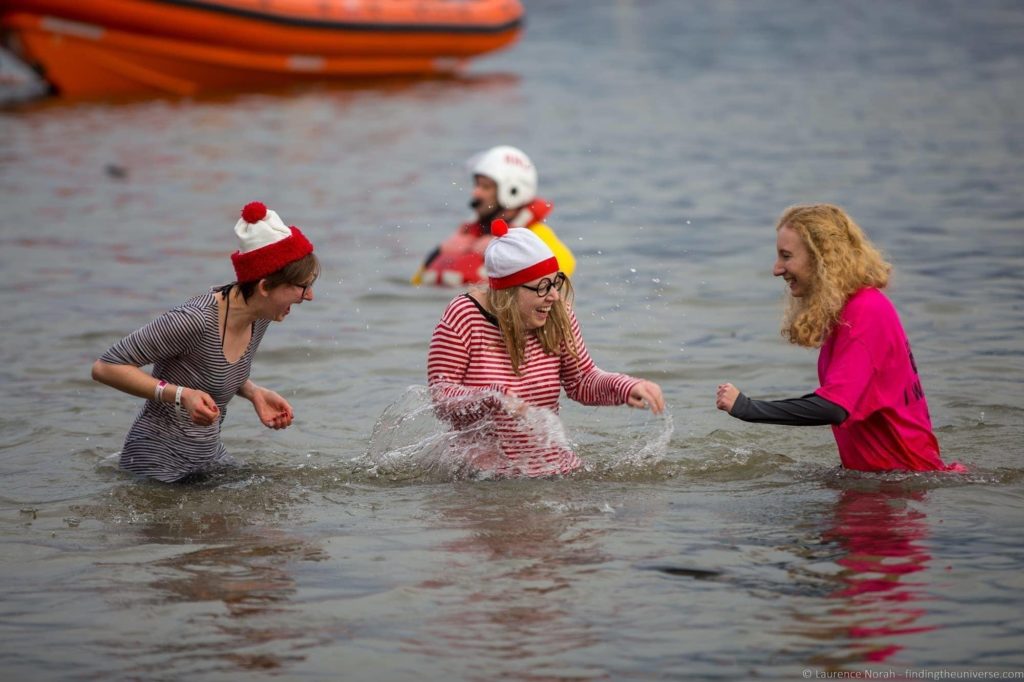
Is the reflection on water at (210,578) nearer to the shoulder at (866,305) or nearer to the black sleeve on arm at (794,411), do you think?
the black sleeve on arm at (794,411)

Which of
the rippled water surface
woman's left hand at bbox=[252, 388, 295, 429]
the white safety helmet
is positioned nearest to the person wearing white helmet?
the white safety helmet

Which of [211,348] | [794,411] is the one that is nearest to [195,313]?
[211,348]

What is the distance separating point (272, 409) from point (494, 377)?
3.71 feet

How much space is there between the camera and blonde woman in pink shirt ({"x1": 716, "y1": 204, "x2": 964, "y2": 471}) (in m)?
6.64

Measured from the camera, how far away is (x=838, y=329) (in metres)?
6.76

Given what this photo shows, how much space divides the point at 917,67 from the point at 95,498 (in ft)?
85.6

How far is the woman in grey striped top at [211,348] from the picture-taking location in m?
6.88

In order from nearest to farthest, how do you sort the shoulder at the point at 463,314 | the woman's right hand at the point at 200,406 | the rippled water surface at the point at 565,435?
1. the rippled water surface at the point at 565,435
2. the woman's right hand at the point at 200,406
3. the shoulder at the point at 463,314

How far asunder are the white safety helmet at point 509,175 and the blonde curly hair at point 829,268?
5283mm

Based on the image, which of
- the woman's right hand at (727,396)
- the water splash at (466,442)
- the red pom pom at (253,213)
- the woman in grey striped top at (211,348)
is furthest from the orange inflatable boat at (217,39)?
the woman's right hand at (727,396)

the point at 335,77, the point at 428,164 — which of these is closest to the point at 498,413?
the point at 428,164

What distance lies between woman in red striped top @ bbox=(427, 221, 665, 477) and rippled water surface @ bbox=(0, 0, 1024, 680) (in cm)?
49

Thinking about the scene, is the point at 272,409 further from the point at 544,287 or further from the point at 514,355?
the point at 544,287

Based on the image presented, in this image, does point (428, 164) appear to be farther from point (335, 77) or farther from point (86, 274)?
point (335, 77)
